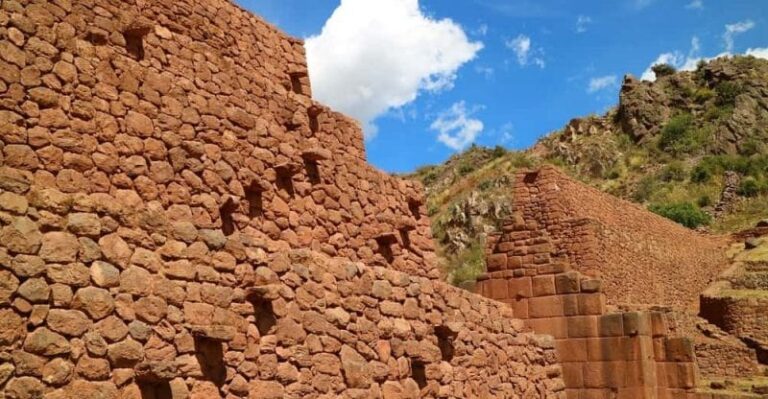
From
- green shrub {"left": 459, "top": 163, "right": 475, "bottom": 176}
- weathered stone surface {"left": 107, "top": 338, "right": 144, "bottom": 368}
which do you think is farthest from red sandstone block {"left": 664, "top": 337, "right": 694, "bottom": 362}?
green shrub {"left": 459, "top": 163, "right": 475, "bottom": 176}

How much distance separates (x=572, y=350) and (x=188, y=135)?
6912 millimetres

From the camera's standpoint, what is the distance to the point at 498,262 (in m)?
14.1

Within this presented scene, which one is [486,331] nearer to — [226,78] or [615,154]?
[226,78]

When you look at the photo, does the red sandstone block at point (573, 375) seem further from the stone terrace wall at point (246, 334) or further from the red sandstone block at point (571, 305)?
the stone terrace wall at point (246, 334)

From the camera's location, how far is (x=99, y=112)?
8016 mm

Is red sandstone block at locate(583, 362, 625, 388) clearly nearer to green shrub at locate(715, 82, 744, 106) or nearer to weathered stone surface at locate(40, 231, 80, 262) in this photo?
weathered stone surface at locate(40, 231, 80, 262)

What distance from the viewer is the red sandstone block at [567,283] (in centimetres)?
1295

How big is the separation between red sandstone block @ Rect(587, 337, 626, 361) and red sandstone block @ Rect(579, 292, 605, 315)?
1.37 feet

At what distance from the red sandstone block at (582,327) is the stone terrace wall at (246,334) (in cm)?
253

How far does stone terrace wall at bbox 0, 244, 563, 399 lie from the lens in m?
5.38

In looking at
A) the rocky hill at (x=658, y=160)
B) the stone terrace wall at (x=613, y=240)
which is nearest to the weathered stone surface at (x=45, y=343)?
the stone terrace wall at (x=613, y=240)

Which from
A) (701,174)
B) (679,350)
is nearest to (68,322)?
(679,350)

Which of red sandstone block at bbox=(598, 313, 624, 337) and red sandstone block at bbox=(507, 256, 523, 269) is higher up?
red sandstone block at bbox=(507, 256, 523, 269)

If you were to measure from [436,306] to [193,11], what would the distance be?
15.1 ft
